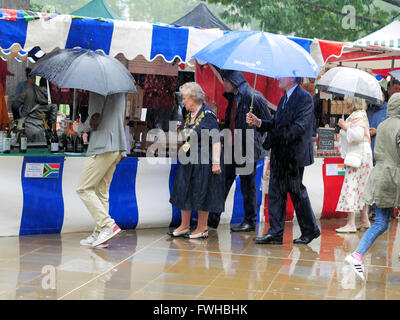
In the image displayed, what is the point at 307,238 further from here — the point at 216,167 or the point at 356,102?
the point at 356,102

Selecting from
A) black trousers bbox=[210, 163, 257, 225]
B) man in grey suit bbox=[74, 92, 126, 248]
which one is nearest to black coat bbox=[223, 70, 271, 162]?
black trousers bbox=[210, 163, 257, 225]

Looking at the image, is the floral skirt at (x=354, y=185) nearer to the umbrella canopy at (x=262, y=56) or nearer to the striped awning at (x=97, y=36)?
the umbrella canopy at (x=262, y=56)

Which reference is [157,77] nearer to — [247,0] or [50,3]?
[247,0]

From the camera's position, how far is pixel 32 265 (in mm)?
5383

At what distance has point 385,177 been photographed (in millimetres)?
5160

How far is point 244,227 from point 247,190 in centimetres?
49

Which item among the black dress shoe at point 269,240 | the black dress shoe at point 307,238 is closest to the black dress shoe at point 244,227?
the black dress shoe at point 269,240

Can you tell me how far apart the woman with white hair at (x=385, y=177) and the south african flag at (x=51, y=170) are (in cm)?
340

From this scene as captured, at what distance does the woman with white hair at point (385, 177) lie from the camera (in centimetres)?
514

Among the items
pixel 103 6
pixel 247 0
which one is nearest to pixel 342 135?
pixel 103 6

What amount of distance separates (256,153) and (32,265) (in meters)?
3.00

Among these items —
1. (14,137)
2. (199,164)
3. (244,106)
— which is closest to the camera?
(199,164)

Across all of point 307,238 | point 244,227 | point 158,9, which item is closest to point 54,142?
point 244,227

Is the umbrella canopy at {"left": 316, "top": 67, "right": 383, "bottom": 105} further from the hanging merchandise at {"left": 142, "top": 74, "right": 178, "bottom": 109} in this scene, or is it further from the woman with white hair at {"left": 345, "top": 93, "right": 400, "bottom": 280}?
the hanging merchandise at {"left": 142, "top": 74, "right": 178, "bottom": 109}
